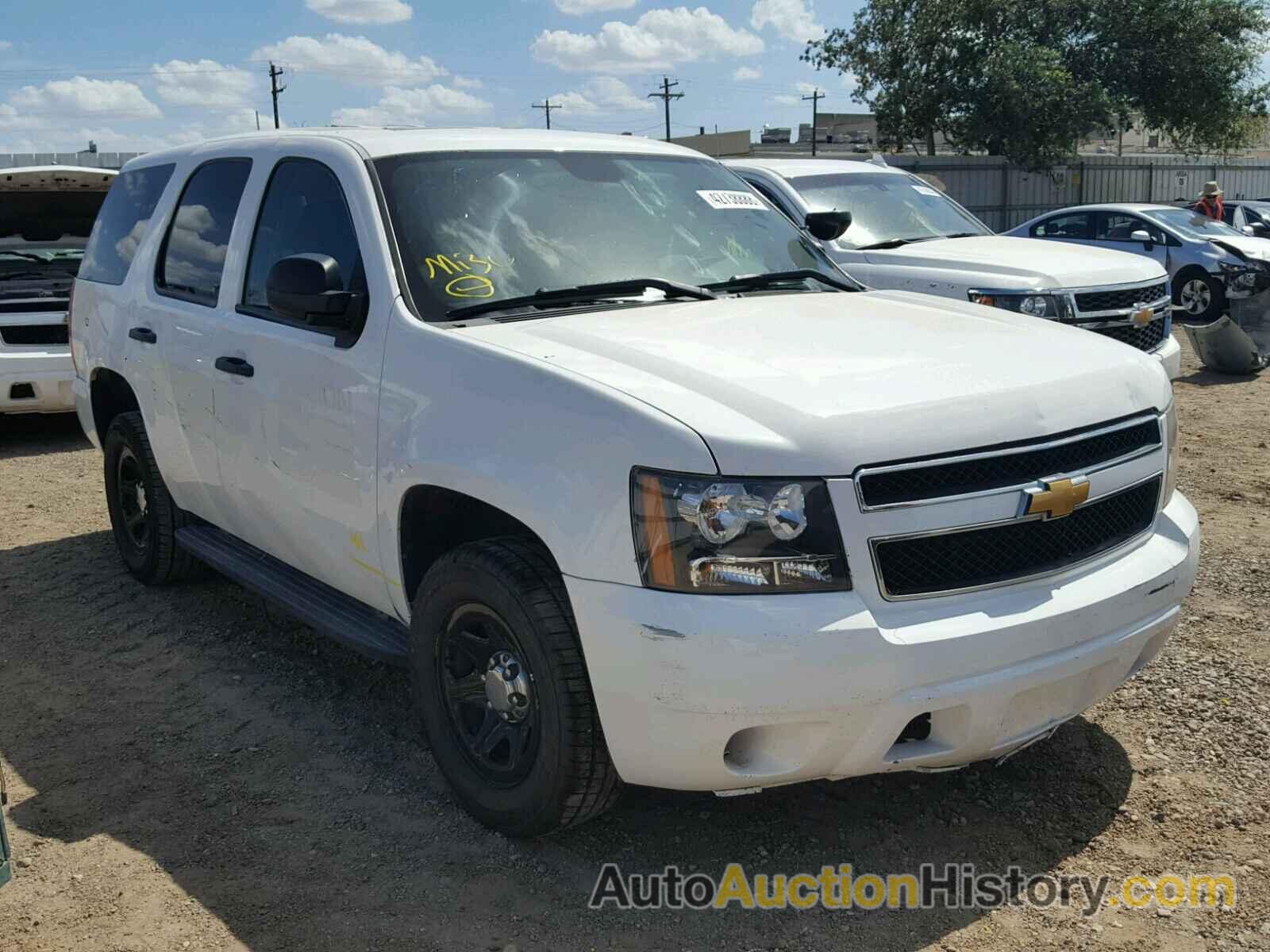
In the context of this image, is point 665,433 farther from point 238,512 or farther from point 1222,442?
point 1222,442

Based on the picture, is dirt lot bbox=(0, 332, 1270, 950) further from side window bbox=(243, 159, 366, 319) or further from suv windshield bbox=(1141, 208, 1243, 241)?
suv windshield bbox=(1141, 208, 1243, 241)

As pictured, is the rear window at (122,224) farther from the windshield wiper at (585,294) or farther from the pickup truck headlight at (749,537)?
the pickup truck headlight at (749,537)

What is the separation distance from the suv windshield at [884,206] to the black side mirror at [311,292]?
19.3ft

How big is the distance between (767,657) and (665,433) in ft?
1.79

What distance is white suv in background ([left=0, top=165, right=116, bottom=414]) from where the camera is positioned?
9070 millimetres

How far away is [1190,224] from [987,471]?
14060mm

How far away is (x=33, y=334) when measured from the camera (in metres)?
9.36

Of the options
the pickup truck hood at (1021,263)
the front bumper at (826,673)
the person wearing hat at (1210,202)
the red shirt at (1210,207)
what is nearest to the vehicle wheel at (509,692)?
the front bumper at (826,673)

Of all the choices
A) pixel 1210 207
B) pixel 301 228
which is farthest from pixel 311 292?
pixel 1210 207

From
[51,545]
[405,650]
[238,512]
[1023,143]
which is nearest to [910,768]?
[405,650]

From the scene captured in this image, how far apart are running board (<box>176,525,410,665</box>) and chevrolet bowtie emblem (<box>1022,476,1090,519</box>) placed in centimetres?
177

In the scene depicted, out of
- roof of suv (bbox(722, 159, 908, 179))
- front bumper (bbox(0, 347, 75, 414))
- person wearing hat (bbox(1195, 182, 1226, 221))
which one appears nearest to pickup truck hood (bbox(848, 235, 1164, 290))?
roof of suv (bbox(722, 159, 908, 179))

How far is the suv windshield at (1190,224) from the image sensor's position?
1488 centimetres

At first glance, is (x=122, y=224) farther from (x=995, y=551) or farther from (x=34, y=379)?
(x=995, y=551)
